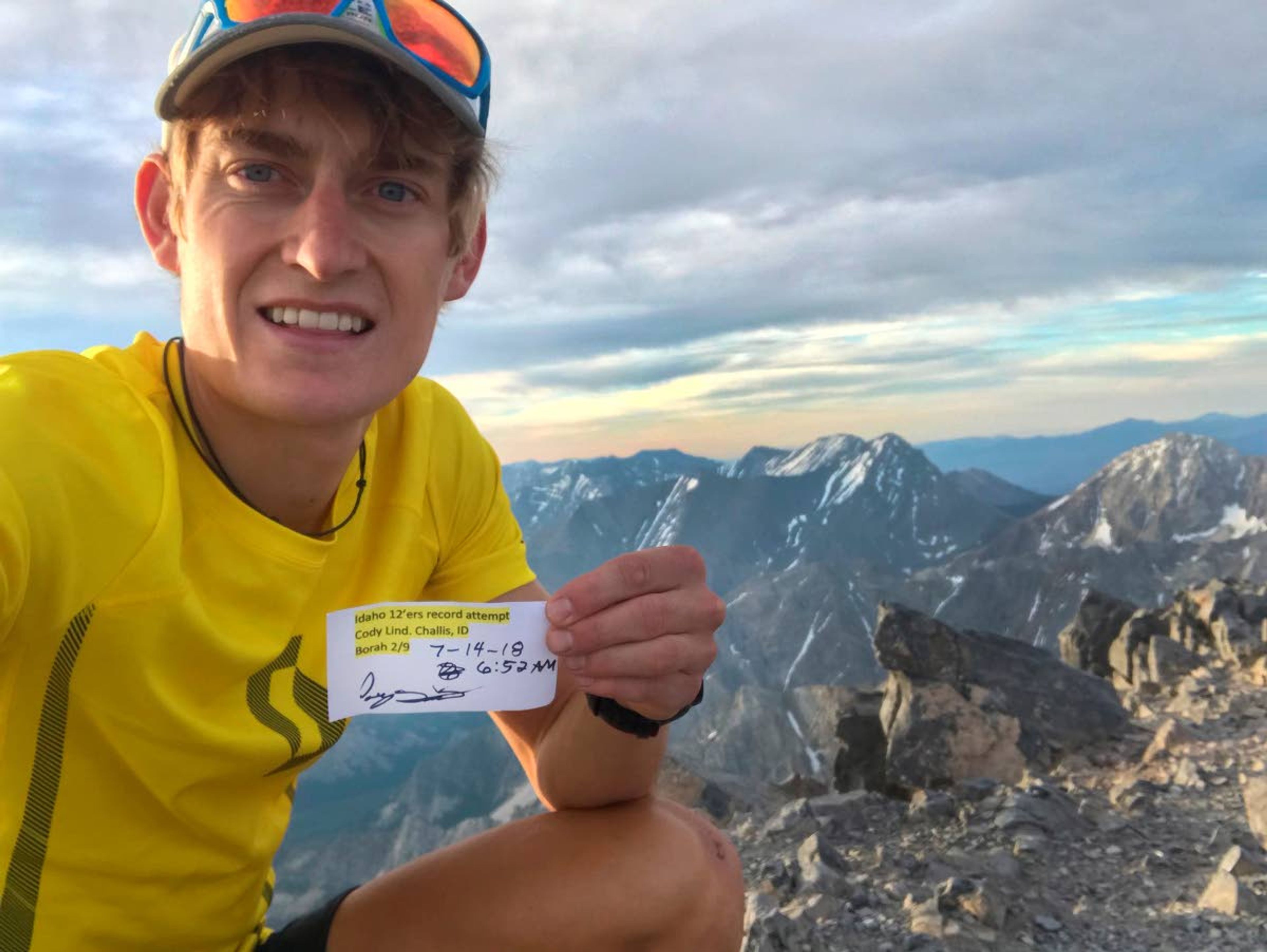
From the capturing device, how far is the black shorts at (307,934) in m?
3.49

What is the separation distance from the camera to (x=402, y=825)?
16250cm

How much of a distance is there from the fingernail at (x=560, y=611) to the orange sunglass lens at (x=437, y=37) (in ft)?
6.36

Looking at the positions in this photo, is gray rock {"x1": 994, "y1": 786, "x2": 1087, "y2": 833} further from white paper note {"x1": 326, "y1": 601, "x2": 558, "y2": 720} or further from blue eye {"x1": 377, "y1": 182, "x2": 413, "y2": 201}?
blue eye {"x1": 377, "y1": 182, "x2": 413, "y2": 201}

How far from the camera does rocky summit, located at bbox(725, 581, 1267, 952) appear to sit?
5695 millimetres

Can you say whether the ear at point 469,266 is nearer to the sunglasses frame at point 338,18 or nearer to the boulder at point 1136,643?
the sunglasses frame at point 338,18

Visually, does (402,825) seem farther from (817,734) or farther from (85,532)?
(85,532)

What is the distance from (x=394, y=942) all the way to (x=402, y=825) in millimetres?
176943

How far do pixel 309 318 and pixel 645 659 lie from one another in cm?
160

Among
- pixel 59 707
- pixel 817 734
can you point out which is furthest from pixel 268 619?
pixel 817 734

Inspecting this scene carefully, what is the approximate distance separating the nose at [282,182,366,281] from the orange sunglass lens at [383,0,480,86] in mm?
614

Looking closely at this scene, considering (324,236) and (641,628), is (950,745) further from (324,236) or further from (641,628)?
(324,236)

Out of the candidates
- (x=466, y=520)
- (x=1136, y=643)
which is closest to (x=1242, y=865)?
(x=466, y=520)
